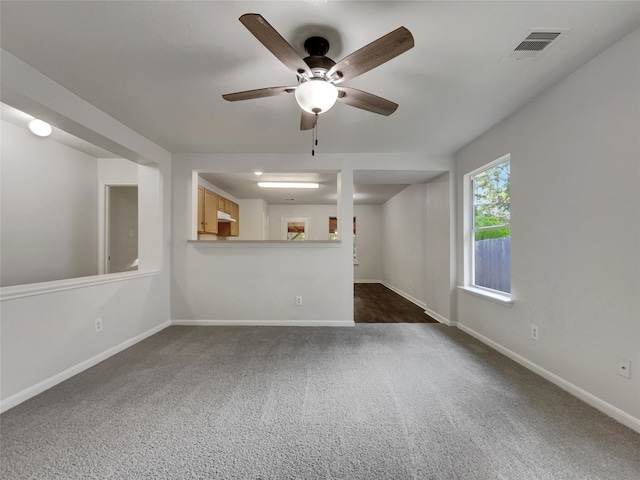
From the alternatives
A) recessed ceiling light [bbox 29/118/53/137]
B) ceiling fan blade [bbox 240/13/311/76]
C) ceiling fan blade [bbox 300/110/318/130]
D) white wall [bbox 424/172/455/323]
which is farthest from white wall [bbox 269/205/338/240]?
ceiling fan blade [bbox 240/13/311/76]

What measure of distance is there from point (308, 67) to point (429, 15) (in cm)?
68

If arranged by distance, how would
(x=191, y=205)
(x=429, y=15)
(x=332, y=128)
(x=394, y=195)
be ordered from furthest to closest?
1. (x=394, y=195)
2. (x=191, y=205)
3. (x=332, y=128)
4. (x=429, y=15)

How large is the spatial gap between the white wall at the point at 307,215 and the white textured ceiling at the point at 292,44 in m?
5.20

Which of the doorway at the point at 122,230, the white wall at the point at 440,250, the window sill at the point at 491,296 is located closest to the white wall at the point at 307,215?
the doorway at the point at 122,230

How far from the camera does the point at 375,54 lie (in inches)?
52.8

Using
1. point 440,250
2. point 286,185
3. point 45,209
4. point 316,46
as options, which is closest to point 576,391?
point 440,250

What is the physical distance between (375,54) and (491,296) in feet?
8.52

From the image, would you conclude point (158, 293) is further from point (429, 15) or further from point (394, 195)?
point (394, 195)

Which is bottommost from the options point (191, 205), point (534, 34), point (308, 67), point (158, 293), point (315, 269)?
point (158, 293)

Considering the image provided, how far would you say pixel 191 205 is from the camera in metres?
3.62

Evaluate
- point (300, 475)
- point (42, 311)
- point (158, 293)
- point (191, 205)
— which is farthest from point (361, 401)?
point (191, 205)

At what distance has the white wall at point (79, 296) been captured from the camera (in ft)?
6.02

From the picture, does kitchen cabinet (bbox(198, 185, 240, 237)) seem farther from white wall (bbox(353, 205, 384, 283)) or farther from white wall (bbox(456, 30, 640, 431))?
white wall (bbox(456, 30, 640, 431))

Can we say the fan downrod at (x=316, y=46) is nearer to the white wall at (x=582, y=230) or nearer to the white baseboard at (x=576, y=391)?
the white wall at (x=582, y=230)
